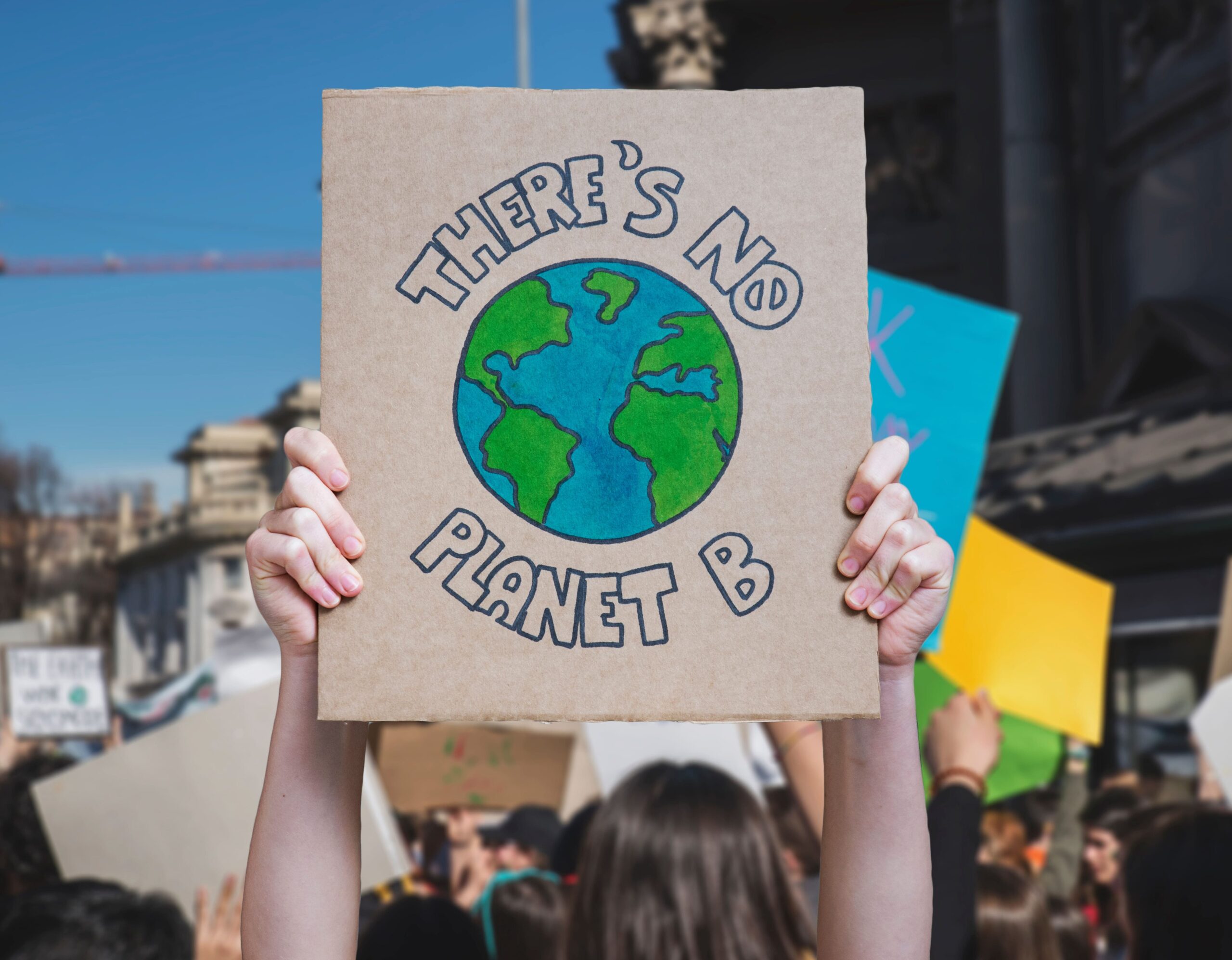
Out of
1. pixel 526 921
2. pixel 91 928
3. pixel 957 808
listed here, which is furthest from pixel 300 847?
pixel 526 921

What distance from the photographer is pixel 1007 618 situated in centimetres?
314

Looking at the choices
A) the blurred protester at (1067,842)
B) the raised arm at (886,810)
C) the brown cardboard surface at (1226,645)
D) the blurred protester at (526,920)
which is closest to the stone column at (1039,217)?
the blurred protester at (1067,842)

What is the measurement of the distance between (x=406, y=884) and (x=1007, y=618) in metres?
1.98

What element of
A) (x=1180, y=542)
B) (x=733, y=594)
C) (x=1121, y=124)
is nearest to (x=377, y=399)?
(x=733, y=594)

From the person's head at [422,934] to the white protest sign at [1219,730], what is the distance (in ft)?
5.04

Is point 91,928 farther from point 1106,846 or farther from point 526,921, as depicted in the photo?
point 1106,846

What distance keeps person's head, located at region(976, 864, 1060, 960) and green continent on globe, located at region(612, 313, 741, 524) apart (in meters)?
1.75

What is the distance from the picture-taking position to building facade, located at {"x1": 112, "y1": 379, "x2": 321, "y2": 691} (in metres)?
61.7

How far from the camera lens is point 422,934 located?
2436 mm

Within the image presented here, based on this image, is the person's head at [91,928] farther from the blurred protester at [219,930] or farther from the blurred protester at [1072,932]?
the blurred protester at [1072,932]

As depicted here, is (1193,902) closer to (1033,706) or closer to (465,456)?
(1033,706)

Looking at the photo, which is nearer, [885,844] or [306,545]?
[306,545]

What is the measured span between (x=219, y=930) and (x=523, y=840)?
163 cm

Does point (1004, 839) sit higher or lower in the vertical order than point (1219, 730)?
lower
